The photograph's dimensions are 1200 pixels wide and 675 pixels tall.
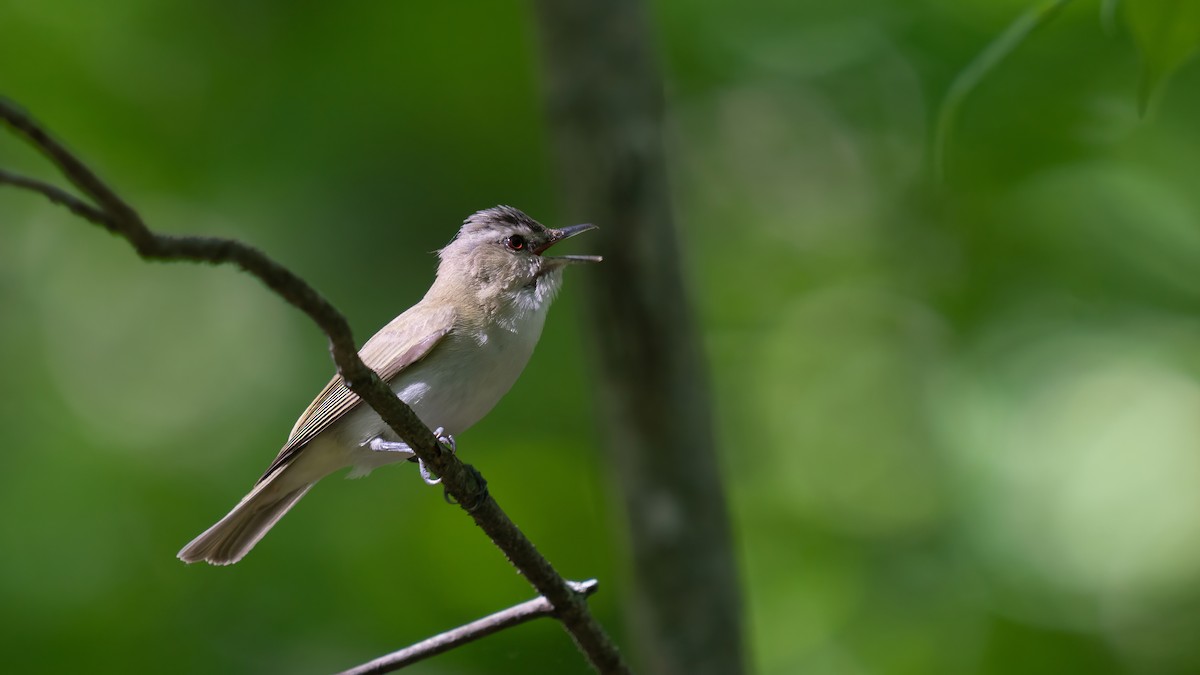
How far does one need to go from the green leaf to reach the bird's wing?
2.77 meters

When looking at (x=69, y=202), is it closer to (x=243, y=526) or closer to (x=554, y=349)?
(x=243, y=526)

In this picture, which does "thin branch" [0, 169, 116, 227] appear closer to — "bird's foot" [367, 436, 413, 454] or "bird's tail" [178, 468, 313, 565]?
"bird's foot" [367, 436, 413, 454]

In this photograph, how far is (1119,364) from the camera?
6.51 metres

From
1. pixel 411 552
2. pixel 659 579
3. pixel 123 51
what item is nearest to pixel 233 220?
pixel 123 51

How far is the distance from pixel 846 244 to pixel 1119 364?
118 inches

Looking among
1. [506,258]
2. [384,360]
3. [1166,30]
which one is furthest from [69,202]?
[506,258]

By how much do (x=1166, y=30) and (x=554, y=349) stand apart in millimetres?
5423

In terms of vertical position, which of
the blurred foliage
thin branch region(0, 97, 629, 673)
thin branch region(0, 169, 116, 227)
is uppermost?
thin branch region(0, 169, 116, 227)

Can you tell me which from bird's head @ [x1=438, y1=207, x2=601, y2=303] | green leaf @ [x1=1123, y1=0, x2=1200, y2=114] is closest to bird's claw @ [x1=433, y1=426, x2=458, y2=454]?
bird's head @ [x1=438, y1=207, x2=601, y2=303]

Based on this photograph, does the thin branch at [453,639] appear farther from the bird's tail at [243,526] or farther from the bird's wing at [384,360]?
the bird's tail at [243,526]

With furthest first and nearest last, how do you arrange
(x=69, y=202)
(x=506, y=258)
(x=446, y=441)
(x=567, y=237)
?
1. (x=506, y=258)
2. (x=567, y=237)
3. (x=446, y=441)
4. (x=69, y=202)

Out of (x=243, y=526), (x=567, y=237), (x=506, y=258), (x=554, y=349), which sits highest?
(x=567, y=237)

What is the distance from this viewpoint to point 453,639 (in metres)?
2.52

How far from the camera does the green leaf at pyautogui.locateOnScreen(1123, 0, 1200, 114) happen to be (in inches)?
95.0
